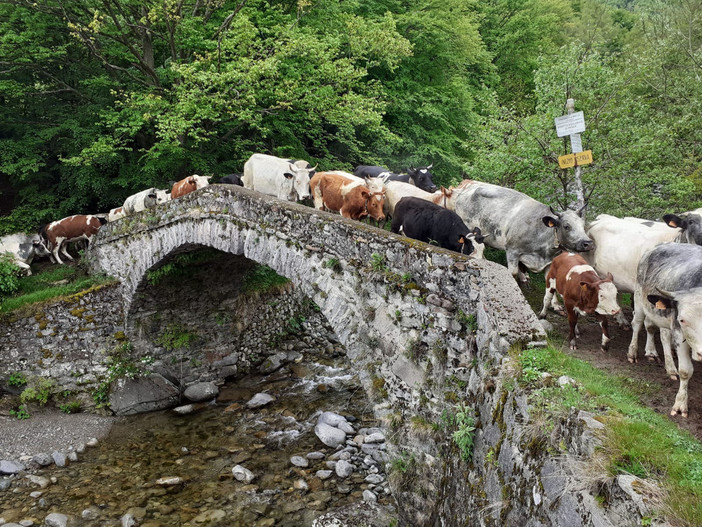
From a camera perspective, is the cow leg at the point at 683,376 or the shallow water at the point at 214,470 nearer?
the cow leg at the point at 683,376

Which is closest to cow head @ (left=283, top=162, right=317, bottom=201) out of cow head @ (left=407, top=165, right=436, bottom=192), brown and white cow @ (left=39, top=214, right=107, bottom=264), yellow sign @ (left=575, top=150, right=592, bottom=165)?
cow head @ (left=407, top=165, right=436, bottom=192)

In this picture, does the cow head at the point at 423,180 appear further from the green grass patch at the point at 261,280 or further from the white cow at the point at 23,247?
the white cow at the point at 23,247

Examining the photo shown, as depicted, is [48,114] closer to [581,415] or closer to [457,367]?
[457,367]

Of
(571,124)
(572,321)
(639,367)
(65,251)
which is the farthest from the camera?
(65,251)

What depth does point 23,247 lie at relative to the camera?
1527 cm

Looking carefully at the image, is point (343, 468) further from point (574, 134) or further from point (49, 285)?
point (49, 285)

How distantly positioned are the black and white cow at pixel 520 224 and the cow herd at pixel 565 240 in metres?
0.02

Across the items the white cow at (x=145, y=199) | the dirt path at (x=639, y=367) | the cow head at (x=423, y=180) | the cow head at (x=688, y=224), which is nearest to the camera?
the dirt path at (x=639, y=367)

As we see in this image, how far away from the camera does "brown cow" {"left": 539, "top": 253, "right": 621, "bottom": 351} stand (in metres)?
5.77

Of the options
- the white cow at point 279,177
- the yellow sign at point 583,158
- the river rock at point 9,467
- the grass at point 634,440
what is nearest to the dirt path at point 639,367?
the grass at point 634,440

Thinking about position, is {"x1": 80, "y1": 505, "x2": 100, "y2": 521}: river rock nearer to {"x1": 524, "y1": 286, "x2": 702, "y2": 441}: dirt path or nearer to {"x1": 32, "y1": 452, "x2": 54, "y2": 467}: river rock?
{"x1": 32, "y1": 452, "x2": 54, "y2": 467}: river rock

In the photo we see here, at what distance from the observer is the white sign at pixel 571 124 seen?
8117mm

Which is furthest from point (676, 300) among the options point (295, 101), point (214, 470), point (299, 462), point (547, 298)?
point (295, 101)

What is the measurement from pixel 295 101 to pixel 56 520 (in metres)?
11.9
